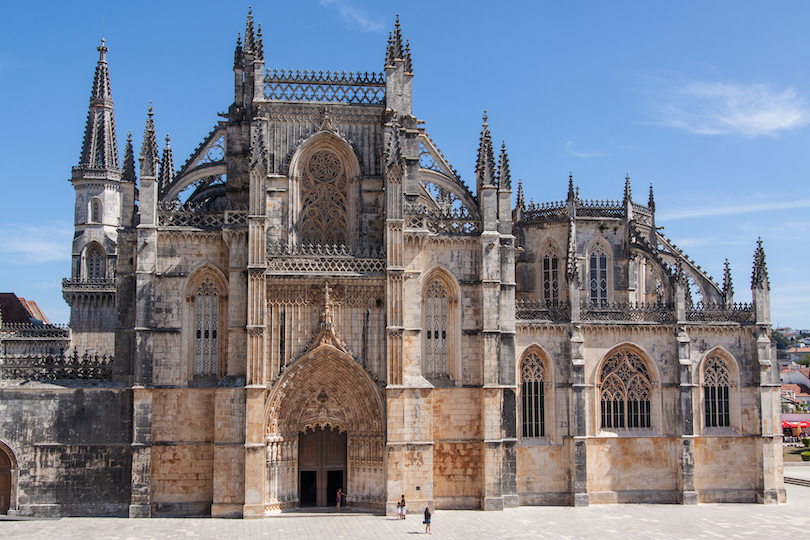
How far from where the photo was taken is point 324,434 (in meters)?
34.2

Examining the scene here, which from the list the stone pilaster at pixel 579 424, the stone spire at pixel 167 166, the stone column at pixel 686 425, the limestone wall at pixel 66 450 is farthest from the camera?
the stone spire at pixel 167 166

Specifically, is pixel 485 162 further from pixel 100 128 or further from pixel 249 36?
pixel 100 128

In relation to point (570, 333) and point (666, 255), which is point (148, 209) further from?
point (666, 255)

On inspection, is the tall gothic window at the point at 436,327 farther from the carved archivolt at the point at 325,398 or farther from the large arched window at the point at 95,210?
the large arched window at the point at 95,210

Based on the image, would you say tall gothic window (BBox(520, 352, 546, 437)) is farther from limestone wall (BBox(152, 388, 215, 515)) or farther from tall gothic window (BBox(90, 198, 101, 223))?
tall gothic window (BBox(90, 198, 101, 223))

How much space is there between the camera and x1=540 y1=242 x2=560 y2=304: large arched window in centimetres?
4188

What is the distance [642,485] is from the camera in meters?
36.3

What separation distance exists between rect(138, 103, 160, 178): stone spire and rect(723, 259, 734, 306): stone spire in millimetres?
26076

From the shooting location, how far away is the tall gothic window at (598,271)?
42.3 m

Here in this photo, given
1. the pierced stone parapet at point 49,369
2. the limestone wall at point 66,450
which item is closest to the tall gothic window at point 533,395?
the limestone wall at point 66,450

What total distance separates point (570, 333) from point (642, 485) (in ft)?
24.3

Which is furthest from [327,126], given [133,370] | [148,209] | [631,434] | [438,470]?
[631,434]

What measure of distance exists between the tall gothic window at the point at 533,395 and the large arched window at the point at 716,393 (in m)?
7.59

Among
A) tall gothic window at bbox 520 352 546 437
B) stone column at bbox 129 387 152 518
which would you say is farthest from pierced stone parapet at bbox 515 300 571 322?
stone column at bbox 129 387 152 518
